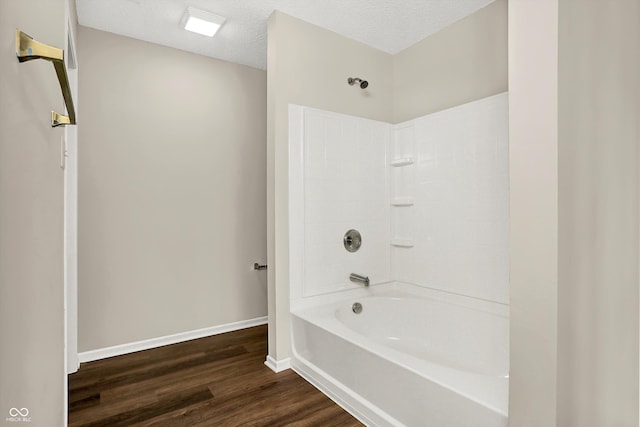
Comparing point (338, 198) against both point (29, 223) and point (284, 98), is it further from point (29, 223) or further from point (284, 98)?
point (29, 223)

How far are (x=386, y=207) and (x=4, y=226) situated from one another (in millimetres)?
2637

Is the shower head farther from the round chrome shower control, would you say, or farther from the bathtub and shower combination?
the round chrome shower control

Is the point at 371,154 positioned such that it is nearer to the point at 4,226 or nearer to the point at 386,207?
the point at 386,207

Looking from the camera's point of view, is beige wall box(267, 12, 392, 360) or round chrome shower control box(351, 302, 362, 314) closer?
beige wall box(267, 12, 392, 360)

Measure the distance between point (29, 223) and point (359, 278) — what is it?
2.21 m

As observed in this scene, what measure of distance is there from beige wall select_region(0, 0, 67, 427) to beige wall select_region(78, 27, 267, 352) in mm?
1683

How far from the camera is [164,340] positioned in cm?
287

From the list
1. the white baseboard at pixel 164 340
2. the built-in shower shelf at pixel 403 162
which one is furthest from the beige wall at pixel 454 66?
the white baseboard at pixel 164 340

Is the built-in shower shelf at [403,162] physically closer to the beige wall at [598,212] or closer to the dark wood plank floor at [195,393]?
the beige wall at [598,212]

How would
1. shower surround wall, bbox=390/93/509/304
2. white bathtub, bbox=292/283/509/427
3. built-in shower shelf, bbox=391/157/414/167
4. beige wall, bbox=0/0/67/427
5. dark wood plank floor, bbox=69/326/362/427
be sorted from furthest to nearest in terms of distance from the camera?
built-in shower shelf, bbox=391/157/414/167
shower surround wall, bbox=390/93/509/304
dark wood plank floor, bbox=69/326/362/427
white bathtub, bbox=292/283/509/427
beige wall, bbox=0/0/67/427

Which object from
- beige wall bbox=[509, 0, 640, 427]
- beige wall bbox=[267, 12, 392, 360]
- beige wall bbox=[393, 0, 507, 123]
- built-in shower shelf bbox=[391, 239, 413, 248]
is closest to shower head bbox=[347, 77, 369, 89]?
beige wall bbox=[267, 12, 392, 360]

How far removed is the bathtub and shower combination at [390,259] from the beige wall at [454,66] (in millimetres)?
141

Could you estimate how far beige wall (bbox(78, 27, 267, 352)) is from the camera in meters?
2.61

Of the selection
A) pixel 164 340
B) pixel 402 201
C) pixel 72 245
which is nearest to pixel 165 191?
pixel 72 245
